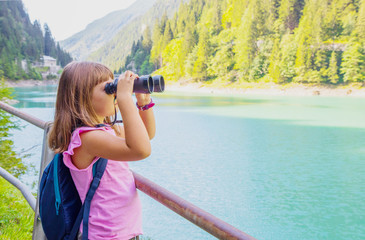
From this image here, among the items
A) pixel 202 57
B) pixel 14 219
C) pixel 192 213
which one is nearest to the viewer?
pixel 192 213

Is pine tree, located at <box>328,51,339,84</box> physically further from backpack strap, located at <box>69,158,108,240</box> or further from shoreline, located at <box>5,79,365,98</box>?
backpack strap, located at <box>69,158,108,240</box>

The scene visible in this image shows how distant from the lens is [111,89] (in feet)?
3.06

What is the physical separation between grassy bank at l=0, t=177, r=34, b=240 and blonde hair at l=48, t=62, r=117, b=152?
1.21m

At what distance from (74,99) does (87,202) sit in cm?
29

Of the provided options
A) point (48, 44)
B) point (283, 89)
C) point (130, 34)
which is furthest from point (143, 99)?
point (130, 34)

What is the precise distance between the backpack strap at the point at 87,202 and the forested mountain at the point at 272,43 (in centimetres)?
3457

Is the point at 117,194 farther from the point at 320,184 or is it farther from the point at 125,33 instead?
the point at 125,33

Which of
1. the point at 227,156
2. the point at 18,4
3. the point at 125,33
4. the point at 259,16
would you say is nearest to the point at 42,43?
the point at 18,4

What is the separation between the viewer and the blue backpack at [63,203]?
0.90 m

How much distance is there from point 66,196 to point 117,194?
5.2 inches

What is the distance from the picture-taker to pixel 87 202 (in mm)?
897

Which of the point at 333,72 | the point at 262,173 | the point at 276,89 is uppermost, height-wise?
the point at 333,72

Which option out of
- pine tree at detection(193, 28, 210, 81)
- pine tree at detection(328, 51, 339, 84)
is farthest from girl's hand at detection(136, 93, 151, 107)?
pine tree at detection(193, 28, 210, 81)

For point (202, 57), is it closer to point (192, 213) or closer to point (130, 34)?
point (192, 213)
